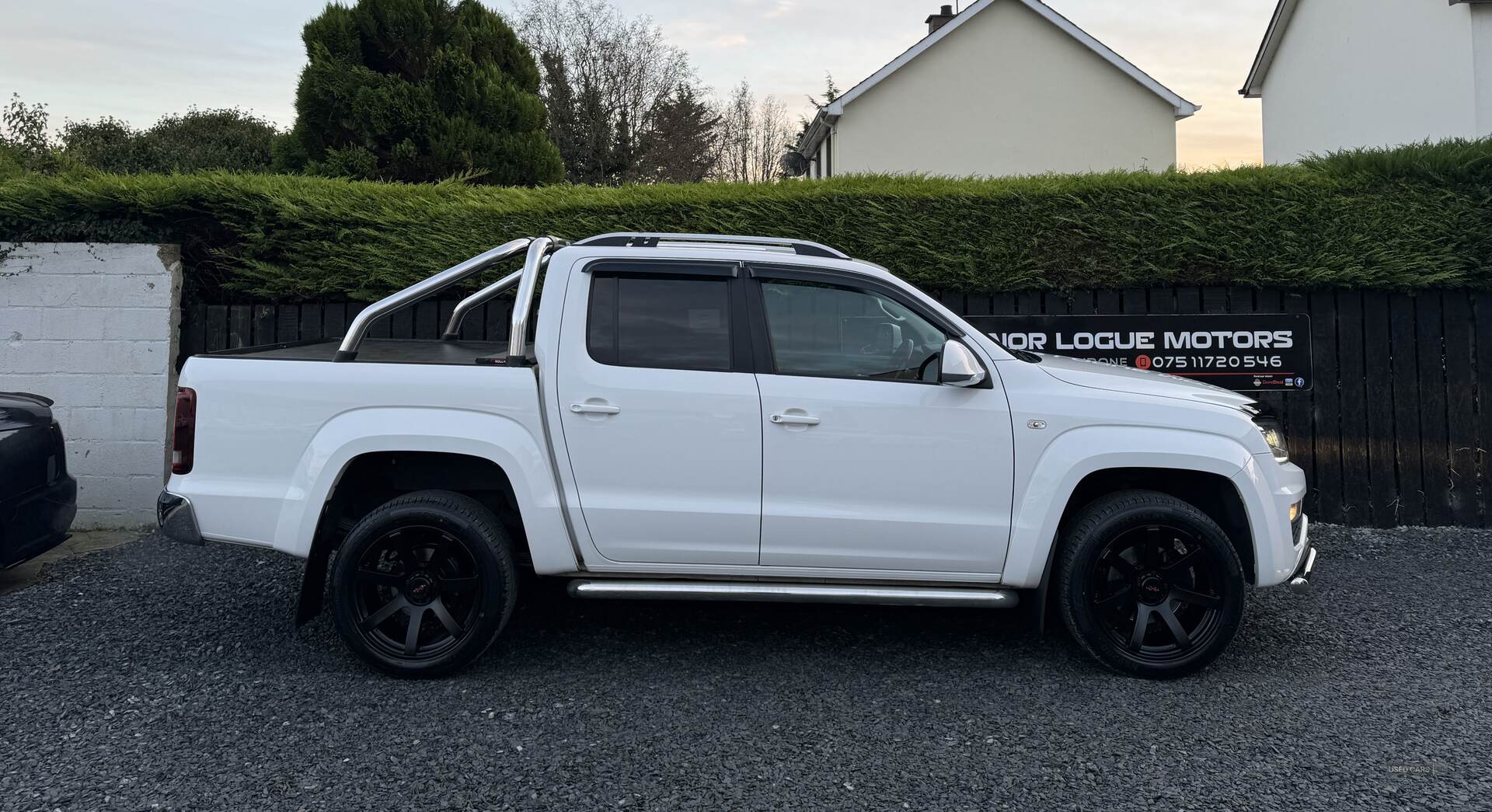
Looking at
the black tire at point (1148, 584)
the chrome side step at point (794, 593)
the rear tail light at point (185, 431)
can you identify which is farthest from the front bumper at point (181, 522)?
the black tire at point (1148, 584)

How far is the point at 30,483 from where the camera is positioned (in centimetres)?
509

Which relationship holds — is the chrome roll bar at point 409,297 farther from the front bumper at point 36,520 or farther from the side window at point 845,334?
the front bumper at point 36,520

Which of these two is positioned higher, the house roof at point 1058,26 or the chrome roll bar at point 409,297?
the house roof at point 1058,26

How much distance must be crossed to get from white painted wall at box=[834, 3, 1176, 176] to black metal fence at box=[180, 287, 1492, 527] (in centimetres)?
1512

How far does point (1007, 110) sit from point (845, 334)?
62.5 ft

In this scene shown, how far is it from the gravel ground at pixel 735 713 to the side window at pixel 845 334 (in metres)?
1.34

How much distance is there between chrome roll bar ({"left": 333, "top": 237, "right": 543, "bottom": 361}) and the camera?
13.9ft

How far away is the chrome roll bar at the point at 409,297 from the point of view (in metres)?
4.23

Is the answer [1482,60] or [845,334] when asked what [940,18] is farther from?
[845,334]

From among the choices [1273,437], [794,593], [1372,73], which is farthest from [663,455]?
[1372,73]

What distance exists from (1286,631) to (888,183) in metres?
4.03

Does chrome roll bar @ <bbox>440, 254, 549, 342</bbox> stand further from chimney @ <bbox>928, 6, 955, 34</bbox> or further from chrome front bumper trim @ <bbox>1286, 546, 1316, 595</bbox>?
chimney @ <bbox>928, 6, 955, 34</bbox>

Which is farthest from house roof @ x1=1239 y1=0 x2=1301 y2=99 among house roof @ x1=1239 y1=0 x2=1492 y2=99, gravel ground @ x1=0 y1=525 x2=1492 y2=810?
gravel ground @ x1=0 y1=525 x2=1492 y2=810

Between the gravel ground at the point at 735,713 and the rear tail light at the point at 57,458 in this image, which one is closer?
the gravel ground at the point at 735,713
